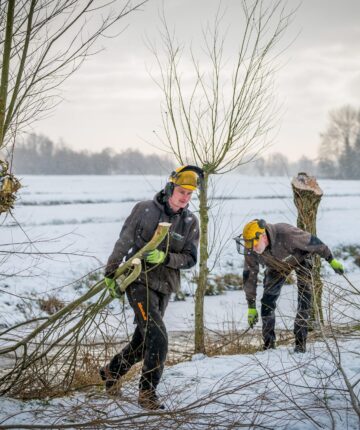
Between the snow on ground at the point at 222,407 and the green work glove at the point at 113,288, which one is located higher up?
the green work glove at the point at 113,288

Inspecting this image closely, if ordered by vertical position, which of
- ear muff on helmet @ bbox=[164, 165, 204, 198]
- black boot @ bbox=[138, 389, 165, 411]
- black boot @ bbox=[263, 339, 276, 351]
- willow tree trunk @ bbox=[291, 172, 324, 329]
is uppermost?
ear muff on helmet @ bbox=[164, 165, 204, 198]

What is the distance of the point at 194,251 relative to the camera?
3.98 m

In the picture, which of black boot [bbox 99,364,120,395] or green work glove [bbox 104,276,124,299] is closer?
green work glove [bbox 104,276,124,299]

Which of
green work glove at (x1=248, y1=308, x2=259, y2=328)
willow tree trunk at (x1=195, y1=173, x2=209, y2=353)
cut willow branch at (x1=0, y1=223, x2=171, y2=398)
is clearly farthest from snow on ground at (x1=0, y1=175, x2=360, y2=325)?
cut willow branch at (x1=0, y1=223, x2=171, y2=398)

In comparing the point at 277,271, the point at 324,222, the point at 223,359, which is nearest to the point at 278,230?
the point at 277,271

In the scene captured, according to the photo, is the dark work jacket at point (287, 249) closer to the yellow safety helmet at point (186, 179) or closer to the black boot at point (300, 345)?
the black boot at point (300, 345)

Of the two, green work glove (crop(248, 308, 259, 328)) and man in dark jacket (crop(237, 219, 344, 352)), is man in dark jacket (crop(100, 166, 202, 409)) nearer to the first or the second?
man in dark jacket (crop(237, 219, 344, 352))

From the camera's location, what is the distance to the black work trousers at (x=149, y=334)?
3648 millimetres

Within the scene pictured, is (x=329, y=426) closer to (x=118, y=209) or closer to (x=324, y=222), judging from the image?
(x=324, y=222)

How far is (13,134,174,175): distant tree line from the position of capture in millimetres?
76812

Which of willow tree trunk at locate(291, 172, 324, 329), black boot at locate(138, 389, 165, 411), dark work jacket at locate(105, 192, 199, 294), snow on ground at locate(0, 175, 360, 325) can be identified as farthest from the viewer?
snow on ground at locate(0, 175, 360, 325)

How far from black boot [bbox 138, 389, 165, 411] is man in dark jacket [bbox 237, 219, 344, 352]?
1883 millimetres

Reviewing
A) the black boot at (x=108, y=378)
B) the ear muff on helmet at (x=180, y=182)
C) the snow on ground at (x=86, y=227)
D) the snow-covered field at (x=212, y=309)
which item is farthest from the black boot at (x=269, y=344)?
the ear muff on helmet at (x=180, y=182)

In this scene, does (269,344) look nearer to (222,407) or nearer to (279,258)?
(279,258)
